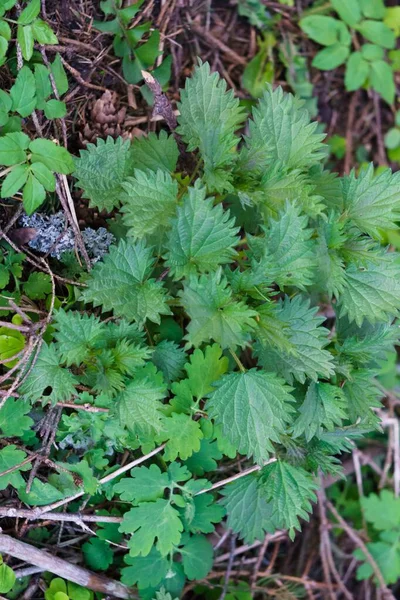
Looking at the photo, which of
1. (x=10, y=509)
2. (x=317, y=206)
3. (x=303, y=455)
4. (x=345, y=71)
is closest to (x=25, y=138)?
(x=317, y=206)

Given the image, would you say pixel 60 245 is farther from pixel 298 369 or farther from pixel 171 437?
pixel 298 369

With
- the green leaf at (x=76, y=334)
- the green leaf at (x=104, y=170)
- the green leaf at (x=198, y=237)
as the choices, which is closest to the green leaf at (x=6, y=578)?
the green leaf at (x=76, y=334)

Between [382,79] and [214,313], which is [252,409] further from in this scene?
[382,79]

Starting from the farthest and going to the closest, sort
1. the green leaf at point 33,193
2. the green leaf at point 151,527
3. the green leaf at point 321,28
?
the green leaf at point 321,28 → the green leaf at point 151,527 → the green leaf at point 33,193

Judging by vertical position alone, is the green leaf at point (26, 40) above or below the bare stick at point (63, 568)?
above

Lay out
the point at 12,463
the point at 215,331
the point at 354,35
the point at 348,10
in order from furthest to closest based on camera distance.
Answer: the point at 354,35
the point at 348,10
the point at 12,463
the point at 215,331

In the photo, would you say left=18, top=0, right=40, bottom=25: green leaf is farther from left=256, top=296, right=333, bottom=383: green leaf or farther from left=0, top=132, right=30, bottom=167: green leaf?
left=256, top=296, right=333, bottom=383: green leaf

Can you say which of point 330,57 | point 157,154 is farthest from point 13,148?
point 330,57

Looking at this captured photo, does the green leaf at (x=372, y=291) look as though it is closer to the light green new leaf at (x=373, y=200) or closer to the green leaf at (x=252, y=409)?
the light green new leaf at (x=373, y=200)
